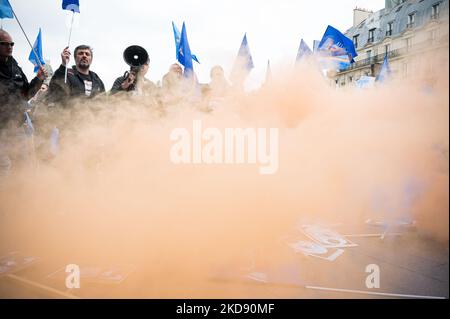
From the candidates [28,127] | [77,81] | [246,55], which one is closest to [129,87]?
[77,81]

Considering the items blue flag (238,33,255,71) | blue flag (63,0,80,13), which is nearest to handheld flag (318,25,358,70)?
blue flag (238,33,255,71)

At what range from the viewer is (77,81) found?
3.79m

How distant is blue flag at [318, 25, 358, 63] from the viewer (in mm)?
5762

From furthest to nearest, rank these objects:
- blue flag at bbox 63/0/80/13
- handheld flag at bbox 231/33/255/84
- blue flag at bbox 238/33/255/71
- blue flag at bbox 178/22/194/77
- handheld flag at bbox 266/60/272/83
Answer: blue flag at bbox 178/22/194/77 < blue flag at bbox 238/33/255/71 < blue flag at bbox 63/0/80/13 < handheld flag at bbox 231/33/255/84 < handheld flag at bbox 266/60/272/83

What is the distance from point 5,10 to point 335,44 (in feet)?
17.2

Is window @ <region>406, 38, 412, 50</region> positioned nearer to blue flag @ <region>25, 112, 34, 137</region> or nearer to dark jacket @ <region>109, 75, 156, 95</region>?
dark jacket @ <region>109, 75, 156, 95</region>

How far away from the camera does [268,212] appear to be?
2830 millimetres

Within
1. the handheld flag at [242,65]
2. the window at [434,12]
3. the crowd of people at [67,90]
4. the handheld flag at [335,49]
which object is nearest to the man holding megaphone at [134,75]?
the crowd of people at [67,90]

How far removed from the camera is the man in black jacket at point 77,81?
365 cm

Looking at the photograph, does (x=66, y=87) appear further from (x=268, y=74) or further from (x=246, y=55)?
(x=246, y=55)

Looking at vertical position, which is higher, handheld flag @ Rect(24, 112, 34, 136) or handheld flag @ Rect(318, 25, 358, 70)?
handheld flag @ Rect(318, 25, 358, 70)

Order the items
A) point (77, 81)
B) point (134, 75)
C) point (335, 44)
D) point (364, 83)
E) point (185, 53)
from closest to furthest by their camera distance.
A: point (77, 81), point (134, 75), point (364, 83), point (185, 53), point (335, 44)
